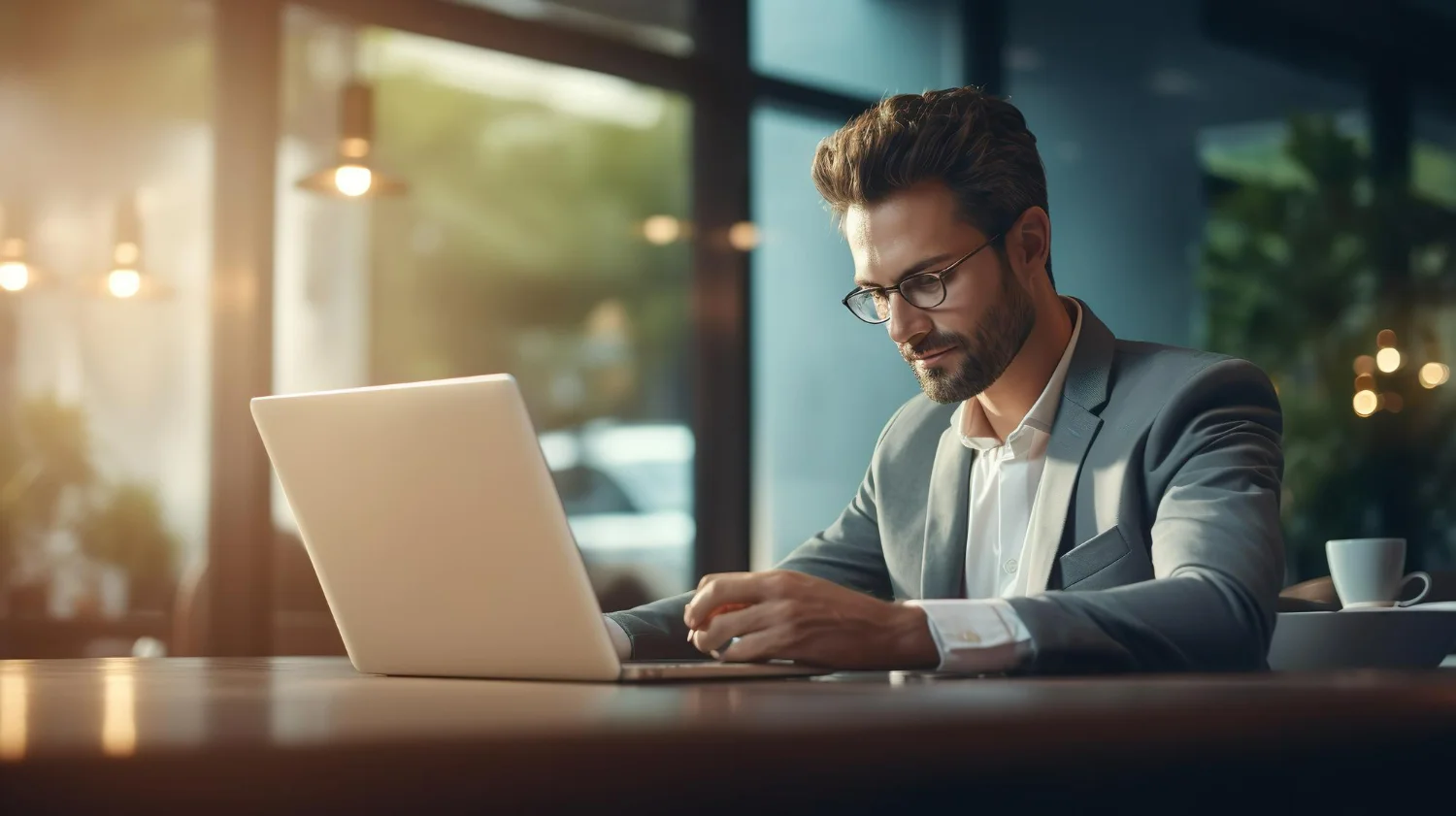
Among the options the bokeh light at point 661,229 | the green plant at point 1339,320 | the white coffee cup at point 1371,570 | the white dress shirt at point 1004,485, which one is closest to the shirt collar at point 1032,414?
the white dress shirt at point 1004,485

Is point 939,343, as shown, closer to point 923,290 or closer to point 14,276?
point 923,290

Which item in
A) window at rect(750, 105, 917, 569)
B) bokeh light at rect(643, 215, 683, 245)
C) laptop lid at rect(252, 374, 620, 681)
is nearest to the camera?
laptop lid at rect(252, 374, 620, 681)

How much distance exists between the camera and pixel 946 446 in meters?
2.03

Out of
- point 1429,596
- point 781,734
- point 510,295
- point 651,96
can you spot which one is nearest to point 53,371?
point 510,295

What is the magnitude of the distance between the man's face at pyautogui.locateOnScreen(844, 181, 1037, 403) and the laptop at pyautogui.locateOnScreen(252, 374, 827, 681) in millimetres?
763

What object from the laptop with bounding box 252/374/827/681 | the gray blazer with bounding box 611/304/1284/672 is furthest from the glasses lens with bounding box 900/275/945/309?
the laptop with bounding box 252/374/827/681

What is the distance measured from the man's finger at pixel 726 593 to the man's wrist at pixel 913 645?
11 cm

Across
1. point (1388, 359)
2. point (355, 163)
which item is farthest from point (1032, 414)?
point (1388, 359)

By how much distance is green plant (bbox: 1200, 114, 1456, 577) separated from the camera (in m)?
5.56

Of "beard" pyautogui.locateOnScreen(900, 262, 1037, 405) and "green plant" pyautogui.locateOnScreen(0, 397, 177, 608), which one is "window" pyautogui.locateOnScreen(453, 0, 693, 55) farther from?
"beard" pyautogui.locateOnScreen(900, 262, 1037, 405)

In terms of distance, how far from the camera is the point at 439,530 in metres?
1.11

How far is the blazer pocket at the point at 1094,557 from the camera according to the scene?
1605 millimetres

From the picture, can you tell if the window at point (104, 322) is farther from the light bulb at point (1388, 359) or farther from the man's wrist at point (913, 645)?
the light bulb at point (1388, 359)

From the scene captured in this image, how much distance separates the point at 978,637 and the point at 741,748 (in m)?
0.56
